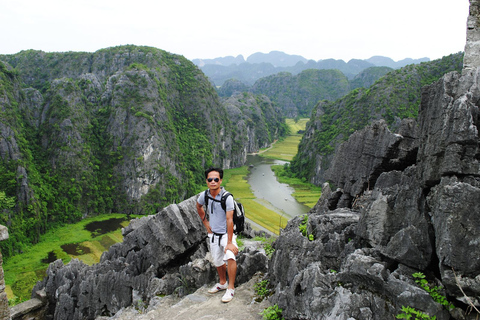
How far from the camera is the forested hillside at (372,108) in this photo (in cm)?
8509

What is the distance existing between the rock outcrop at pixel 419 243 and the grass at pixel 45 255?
32.3 meters

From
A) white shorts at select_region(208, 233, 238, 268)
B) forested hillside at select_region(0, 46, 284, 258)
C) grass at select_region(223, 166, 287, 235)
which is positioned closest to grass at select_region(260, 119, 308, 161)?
forested hillside at select_region(0, 46, 284, 258)

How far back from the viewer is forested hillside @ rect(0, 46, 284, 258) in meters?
54.5

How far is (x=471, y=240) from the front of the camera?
17.4 ft

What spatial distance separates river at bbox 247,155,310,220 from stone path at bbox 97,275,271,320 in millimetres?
43274

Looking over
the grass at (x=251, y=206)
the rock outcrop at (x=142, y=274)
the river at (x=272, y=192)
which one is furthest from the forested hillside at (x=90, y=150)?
the rock outcrop at (x=142, y=274)

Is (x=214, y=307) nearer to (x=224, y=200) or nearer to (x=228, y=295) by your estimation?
(x=228, y=295)

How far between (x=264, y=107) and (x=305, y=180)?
302 ft

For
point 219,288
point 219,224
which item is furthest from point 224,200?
point 219,288

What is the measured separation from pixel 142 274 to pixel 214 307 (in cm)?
585

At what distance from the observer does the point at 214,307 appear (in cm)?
808

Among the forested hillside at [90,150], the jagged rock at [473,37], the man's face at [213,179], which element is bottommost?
the forested hillside at [90,150]

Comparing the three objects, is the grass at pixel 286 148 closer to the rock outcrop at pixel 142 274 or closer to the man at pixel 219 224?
the rock outcrop at pixel 142 274

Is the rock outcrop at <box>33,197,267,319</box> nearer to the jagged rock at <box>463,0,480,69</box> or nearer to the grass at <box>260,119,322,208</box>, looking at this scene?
the jagged rock at <box>463,0,480,69</box>
